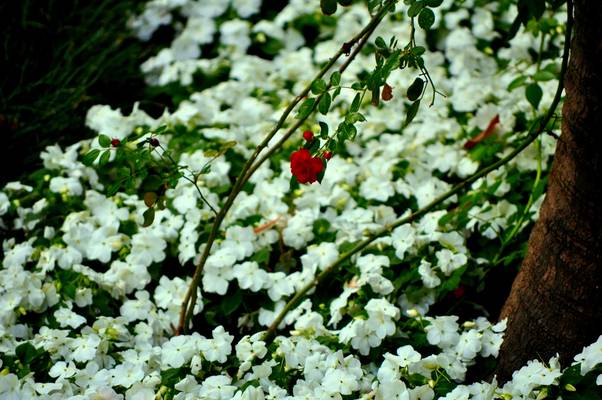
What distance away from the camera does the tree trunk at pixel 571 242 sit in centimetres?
190

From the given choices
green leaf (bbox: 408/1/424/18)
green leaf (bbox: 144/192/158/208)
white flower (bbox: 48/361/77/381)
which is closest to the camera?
green leaf (bbox: 408/1/424/18)

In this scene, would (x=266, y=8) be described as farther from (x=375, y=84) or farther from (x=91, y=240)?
(x=375, y=84)

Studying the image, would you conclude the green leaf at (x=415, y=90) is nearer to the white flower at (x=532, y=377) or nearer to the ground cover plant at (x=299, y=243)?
the ground cover plant at (x=299, y=243)

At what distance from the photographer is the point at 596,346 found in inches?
76.3

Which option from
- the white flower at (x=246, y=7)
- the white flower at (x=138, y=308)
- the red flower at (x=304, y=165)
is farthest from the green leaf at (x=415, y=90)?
the white flower at (x=246, y=7)

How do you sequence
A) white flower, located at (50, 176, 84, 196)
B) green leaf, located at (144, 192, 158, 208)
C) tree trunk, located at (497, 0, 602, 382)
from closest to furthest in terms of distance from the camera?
tree trunk, located at (497, 0, 602, 382)
green leaf, located at (144, 192, 158, 208)
white flower, located at (50, 176, 84, 196)

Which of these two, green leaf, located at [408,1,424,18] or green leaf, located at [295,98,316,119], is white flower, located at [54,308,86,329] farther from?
green leaf, located at [408,1,424,18]

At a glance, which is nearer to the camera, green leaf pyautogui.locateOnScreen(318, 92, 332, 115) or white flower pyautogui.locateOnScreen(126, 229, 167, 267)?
green leaf pyautogui.locateOnScreen(318, 92, 332, 115)

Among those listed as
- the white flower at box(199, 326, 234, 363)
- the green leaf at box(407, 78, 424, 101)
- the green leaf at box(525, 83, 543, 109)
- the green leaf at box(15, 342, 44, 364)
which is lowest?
the white flower at box(199, 326, 234, 363)

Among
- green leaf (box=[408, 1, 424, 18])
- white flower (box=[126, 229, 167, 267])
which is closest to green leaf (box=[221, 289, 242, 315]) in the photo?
white flower (box=[126, 229, 167, 267])

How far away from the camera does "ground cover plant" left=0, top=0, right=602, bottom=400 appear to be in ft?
6.66

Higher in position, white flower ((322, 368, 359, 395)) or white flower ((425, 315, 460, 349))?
white flower ((425, 315, 460, 349))

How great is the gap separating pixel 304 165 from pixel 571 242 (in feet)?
2.03

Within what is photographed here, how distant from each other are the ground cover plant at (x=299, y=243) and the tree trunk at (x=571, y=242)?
8cm
